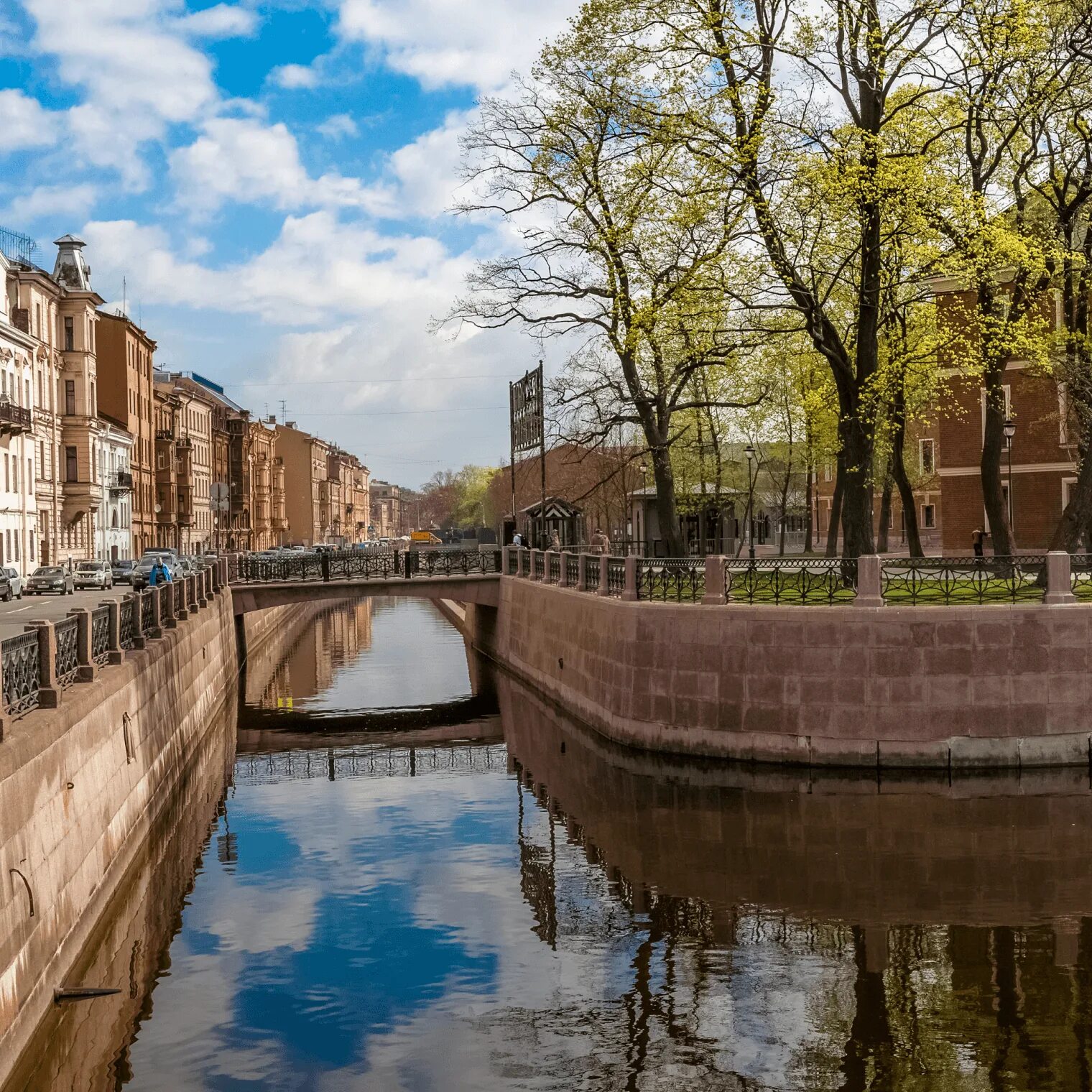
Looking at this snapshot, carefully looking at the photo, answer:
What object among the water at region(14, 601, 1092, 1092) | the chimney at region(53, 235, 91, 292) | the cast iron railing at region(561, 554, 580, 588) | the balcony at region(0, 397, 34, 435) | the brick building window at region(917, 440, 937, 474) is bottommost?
the water at region(14, 601, 1092, 1092)

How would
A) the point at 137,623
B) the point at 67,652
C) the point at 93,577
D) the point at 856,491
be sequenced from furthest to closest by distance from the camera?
the point at 93,577 → the point at 856,491 → the point at 137,623 → the point at 67,652

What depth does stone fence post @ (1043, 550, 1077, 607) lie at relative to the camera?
21703mm

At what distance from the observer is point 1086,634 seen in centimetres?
2155

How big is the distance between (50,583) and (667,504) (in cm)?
2526

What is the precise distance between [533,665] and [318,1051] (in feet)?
78.6

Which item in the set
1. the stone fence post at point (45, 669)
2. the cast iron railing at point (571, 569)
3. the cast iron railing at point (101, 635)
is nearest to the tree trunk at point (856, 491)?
the cast iron railing at point (571, 569)

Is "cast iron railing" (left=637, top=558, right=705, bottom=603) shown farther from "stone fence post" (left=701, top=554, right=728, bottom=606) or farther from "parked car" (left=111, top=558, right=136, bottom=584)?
"parked car" (left=111, top=558, right=136, bottom=584)

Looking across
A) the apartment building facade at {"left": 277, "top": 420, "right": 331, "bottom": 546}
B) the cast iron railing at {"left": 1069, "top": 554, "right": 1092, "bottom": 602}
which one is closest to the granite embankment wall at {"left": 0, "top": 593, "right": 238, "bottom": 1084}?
the cast iron railing at {"left": 1069, "top": 554, "right": 1092, "bottom": 602}

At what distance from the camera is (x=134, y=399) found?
266 ft

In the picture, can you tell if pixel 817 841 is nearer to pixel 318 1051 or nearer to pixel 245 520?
pixel 318 1051

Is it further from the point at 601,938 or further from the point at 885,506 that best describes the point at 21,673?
the point at 885,506

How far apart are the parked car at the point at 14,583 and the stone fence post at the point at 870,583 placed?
3312 cm

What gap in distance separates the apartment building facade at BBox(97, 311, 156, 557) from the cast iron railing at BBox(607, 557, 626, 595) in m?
55.2

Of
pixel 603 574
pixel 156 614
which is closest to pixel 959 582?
pixel 603 574
